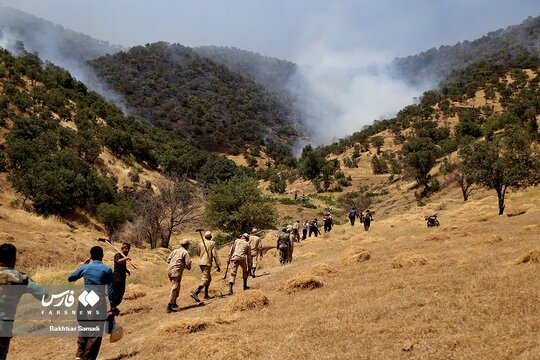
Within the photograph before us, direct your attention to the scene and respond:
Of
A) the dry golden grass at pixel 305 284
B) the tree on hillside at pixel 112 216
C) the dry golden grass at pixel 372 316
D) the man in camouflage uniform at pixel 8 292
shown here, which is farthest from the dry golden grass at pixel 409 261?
the tree on hillside at pixel 112 216

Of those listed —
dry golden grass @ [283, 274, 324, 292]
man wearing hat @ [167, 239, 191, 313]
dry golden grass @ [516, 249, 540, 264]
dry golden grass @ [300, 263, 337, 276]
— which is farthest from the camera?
dry golden grass @ [300, 263, 337, 276]

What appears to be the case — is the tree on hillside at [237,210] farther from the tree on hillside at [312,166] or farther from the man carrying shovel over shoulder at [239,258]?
the tree on hillside at [312,166]

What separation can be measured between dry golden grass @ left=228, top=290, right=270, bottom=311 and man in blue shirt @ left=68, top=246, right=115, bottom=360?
4385 mm

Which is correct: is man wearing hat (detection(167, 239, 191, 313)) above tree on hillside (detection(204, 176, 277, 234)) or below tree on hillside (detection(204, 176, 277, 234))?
below

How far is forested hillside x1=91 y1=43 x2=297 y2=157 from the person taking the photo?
143375mm

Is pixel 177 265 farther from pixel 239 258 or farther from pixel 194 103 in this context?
pixel 194 103

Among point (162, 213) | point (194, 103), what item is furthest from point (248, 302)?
point (194, 103)

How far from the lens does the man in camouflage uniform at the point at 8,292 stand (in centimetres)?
555

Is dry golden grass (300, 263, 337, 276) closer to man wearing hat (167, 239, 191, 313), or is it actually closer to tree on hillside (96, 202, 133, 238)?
man wearing hat (167, 239, 191, 313)

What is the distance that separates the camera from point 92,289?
7.30 m

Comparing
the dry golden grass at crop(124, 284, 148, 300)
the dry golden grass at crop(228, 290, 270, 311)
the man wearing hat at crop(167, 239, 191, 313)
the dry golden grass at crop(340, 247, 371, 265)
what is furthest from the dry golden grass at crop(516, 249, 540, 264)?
the dry golden grass at crop(124, 284, 148, 300)

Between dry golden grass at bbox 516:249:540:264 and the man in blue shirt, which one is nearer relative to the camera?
the man in blue shirt

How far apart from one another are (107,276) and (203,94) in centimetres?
17423

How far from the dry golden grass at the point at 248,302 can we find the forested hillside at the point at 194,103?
12385 centimetres
